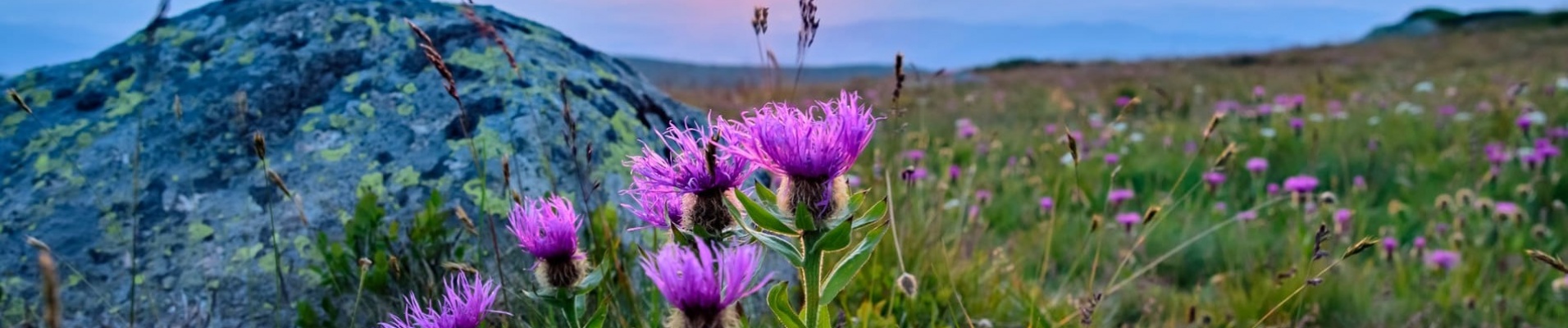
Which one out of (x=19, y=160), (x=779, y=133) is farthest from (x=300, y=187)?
(x=779, y=133)

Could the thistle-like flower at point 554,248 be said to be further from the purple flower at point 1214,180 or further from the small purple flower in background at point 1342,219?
the purple flower at point 1214,180

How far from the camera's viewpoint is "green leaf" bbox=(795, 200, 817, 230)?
1.10m

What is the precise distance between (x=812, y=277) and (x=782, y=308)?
0.07 m

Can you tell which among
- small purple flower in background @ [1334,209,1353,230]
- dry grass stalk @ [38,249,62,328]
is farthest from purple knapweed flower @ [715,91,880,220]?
small purple flower in background @ [1334,209,1353,230]

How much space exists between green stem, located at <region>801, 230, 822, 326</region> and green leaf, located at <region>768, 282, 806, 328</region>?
1 centimetres

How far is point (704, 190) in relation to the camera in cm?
133

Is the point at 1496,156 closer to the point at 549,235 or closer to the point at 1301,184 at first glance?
the point at 1301,184

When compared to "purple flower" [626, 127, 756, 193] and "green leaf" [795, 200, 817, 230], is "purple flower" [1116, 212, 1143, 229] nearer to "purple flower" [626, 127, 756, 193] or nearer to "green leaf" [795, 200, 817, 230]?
"purple flower" [626, 127, 756, 193]

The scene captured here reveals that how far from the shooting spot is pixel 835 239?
1.15 metres

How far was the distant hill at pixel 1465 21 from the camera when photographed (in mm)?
38188

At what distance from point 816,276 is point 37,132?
2939 mm

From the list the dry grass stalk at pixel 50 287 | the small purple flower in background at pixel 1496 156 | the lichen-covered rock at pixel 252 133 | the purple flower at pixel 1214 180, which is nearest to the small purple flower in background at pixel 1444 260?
the purple flower at pixel 1214 180

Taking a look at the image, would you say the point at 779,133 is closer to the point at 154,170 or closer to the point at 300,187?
the point at 300,187

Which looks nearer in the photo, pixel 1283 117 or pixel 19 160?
pixel 19 160
